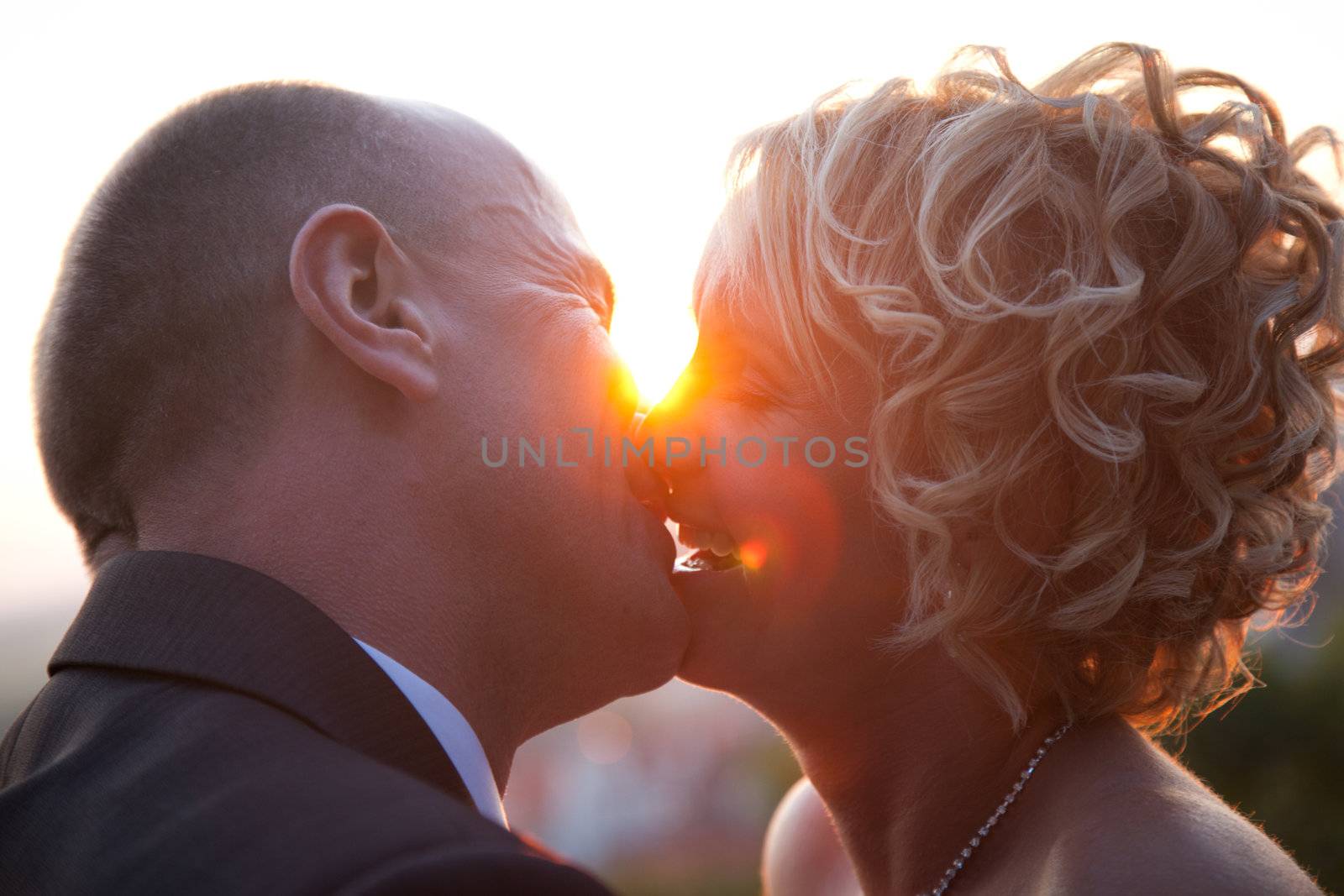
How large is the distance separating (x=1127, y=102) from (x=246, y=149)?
2.50 meters

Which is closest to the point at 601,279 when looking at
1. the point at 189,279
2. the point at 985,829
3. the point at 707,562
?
the point at 707,562

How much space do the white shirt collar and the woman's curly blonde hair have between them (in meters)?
1.26

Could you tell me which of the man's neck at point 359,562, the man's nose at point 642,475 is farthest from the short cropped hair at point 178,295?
the man's nose at point 642,475

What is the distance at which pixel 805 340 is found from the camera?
10.2 ft

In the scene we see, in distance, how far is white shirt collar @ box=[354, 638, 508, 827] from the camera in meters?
2.50

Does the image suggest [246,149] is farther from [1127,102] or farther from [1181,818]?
[1181,818]

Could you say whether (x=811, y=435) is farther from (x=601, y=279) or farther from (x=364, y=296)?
(x=364, y=296)

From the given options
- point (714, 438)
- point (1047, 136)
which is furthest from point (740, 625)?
point (1047, 136)

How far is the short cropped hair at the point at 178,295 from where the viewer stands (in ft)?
8.53

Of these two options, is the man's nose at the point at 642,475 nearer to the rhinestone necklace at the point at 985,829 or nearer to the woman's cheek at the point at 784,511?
the woman's cheek at the point at 784,511

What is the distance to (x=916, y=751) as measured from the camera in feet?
10.5

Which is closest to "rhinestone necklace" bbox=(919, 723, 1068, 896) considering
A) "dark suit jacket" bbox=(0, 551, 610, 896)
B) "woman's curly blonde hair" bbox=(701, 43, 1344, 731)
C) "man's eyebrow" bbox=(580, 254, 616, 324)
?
→ "woman's curly blonde hair" bbox=(701, 43, 1344, 731)

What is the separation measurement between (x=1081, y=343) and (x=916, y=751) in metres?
1.29

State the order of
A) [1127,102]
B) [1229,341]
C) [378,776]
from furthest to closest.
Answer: [1127,102] < [1229,341] < [378,776]
